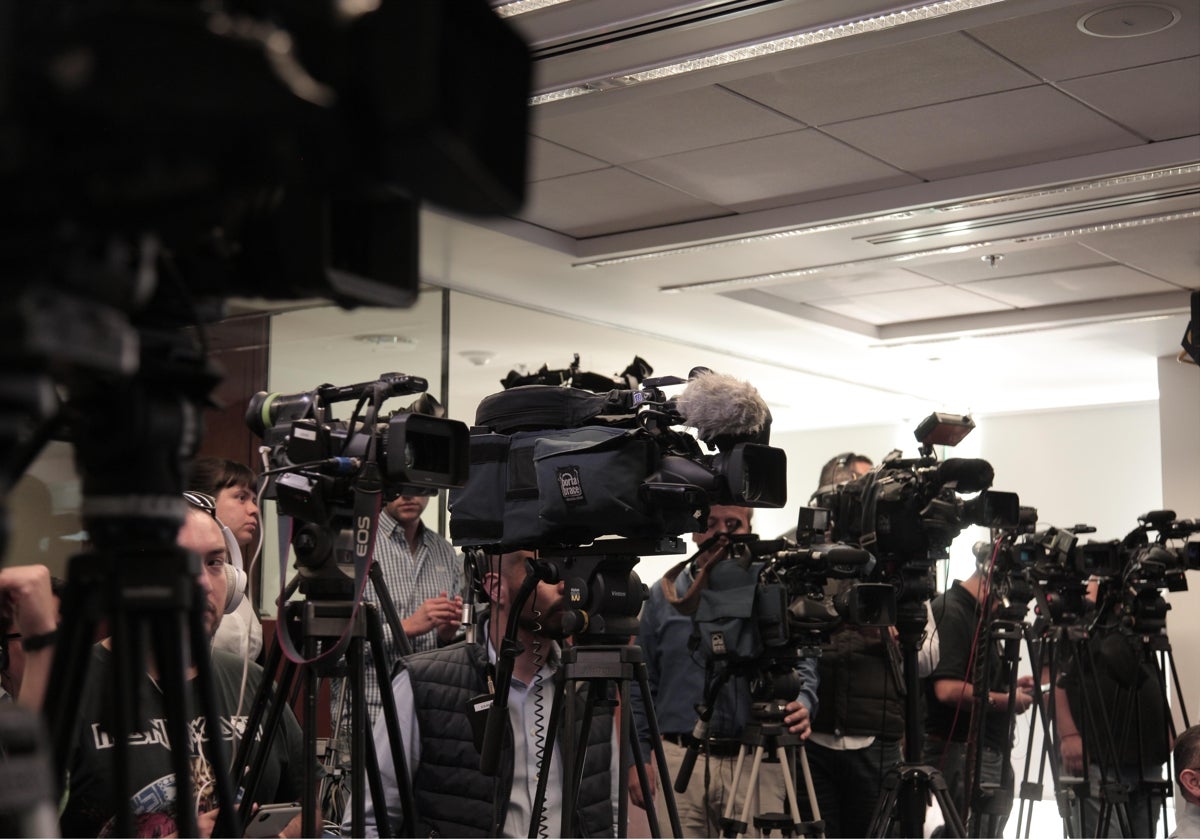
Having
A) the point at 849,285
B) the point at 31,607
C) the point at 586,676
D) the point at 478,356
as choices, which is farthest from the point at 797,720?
the point at 478,356

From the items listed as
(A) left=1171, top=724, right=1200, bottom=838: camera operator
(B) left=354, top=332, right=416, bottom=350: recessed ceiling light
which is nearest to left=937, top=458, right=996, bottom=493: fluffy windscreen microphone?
(A) left=1171, top=724, right=1200, bottom=838: camera operator

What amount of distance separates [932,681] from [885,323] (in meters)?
3.49

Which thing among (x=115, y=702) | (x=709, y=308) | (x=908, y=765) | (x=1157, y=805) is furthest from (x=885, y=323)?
(x=115, y=702)

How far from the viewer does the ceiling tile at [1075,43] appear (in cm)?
355

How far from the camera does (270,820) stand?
1.99 meters

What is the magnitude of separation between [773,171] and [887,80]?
932 mm

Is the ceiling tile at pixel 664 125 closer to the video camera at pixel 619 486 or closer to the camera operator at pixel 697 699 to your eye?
the camera operator at pixel 697 699

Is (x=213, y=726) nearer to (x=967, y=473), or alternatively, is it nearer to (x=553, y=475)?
(x=553, y=475)

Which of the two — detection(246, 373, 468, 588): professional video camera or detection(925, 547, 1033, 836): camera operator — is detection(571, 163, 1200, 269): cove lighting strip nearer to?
detection(925, 547, 1033, 836): camera operator

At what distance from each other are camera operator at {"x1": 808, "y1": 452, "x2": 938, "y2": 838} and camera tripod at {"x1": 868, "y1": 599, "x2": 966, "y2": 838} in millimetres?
602

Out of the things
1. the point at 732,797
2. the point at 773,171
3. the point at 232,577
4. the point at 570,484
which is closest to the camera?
the point at 570,484

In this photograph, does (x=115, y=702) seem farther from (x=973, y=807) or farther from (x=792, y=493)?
(x=792, y=493)

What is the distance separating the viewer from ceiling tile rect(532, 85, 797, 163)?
4.17 m

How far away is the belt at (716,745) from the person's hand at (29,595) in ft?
A: 7.64
